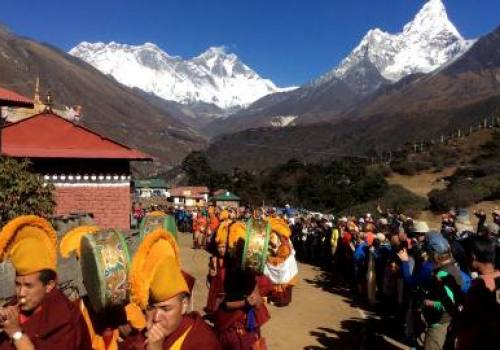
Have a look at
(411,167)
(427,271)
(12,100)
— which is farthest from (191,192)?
(427,271)

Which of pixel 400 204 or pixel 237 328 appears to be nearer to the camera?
pixel 237 328

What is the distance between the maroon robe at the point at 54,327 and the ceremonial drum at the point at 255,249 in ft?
5.50

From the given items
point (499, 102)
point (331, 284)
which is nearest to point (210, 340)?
point (331, 284)

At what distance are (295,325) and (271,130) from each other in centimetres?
18405

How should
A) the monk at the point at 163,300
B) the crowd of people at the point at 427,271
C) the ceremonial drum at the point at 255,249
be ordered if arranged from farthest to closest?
the ceremonial drum at the point at 255,249, the crowd of people at the point at 427,271, the monk at the point at 163,300

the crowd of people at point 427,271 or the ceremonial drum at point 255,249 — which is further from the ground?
the ceremonial drum at point 255,249

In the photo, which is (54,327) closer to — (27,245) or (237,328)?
(27,245)

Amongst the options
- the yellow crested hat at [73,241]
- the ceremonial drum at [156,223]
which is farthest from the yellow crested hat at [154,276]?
the ceremonial drum at [156,223]

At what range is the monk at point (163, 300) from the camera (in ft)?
11.8

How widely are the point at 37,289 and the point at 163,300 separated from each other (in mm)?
1104

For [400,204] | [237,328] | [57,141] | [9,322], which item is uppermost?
[57,141]

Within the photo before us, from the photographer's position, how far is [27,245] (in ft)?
13.7

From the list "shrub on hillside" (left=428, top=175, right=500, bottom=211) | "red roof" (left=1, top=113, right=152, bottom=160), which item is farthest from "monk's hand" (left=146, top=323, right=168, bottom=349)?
"shrub on hillside" (left=428, top=175, right=500, bottom=211)

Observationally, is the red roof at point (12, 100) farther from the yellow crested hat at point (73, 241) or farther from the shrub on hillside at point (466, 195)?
the shrub on hillside at point (466, 195)
